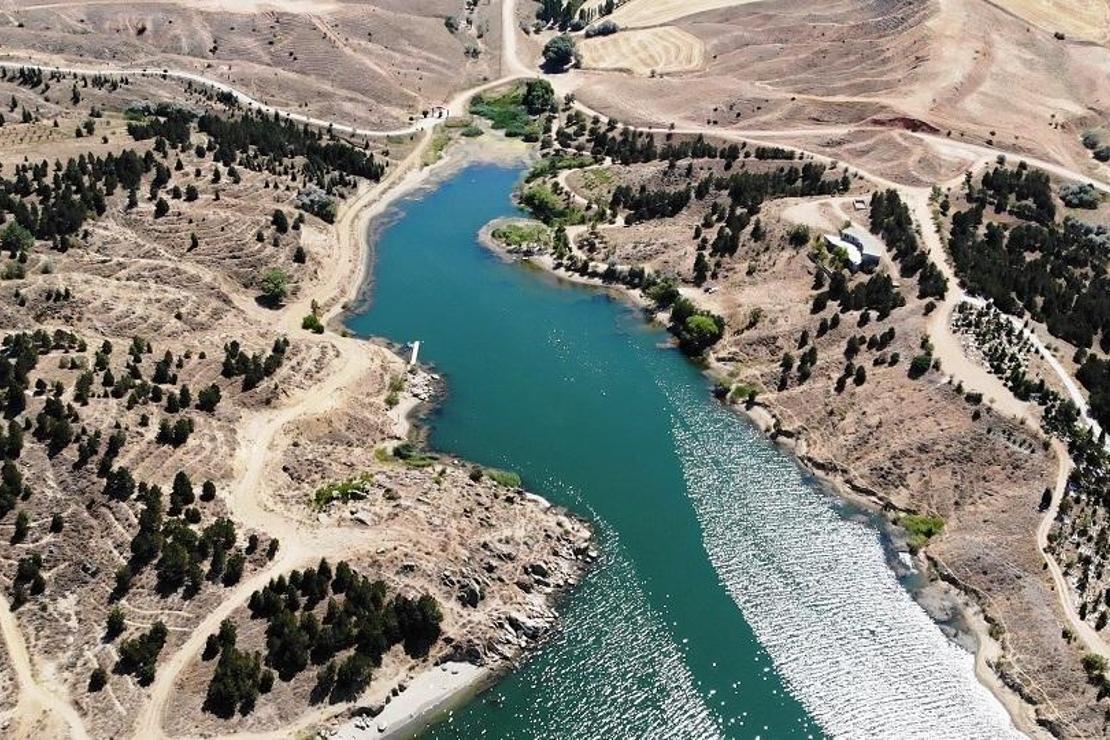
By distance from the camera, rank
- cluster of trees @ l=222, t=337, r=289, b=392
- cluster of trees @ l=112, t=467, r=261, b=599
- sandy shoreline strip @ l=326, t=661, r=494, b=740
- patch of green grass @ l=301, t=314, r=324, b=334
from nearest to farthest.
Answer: sandy shoreline strip @ l=326, t=661, r=494, b=740 → cluster of trees @ l=112, t=467, r=261, b=599 → cluster of trees @ l=222, t=337, r=289, b=392 → patch of green grass @ l=301, t=314, r=324, b=334

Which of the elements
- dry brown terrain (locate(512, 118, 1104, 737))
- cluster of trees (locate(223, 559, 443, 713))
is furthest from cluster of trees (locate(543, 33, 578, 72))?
cluster of trees (locate(223, 559, 443, 713))

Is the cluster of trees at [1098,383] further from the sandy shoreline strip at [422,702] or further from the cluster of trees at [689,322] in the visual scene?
the sandy shoreline strip at [422,702]

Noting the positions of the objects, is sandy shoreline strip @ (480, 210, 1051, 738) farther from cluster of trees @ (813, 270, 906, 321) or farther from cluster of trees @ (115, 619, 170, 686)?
cluster of trees @ (115, 619, 170, 686)

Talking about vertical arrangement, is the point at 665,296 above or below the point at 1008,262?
below

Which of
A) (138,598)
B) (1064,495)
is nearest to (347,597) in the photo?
(138,598)

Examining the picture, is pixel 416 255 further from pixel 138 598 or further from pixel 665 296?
pixel 138 598

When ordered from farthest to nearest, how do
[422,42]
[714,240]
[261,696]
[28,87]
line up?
[422,42] → [28,87] → [714,240] → [261,696]

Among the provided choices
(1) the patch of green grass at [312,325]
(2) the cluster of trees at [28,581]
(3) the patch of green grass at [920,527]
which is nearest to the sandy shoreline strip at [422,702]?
(2) the cluster of trees at [28,581]
